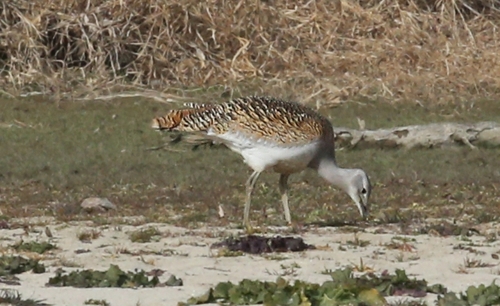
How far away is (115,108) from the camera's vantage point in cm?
1529

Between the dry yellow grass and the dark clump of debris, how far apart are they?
803 cm

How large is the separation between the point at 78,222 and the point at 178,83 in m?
7.73

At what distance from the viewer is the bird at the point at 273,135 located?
28.7ft

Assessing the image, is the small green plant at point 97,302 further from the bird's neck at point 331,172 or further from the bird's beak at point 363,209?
the bird's beak at point 363,209

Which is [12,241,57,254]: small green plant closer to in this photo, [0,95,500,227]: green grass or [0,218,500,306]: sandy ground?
[0,218,500,306]: sandy ground

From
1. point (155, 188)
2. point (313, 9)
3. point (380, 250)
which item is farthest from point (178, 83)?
point (380, 250)

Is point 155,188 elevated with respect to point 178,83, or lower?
elevated

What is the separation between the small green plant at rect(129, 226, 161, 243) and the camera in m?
8.10

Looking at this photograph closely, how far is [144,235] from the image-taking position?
8.19 m

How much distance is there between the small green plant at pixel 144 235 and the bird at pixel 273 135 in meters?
0.64

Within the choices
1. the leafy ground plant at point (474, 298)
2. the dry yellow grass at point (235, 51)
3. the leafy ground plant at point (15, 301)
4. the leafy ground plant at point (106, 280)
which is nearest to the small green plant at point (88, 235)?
the leafy ground plant at point (106, 280)

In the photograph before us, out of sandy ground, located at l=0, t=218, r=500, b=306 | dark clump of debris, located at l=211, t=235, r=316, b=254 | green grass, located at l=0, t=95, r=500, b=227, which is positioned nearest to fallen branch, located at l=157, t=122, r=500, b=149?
green grass, located at l=0, t=95, r=500, b=227

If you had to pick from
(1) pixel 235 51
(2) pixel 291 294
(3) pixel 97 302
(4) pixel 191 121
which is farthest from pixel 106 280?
(1) pixel 235 51

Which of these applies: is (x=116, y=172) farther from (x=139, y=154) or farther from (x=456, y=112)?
(x=456, y=112)
